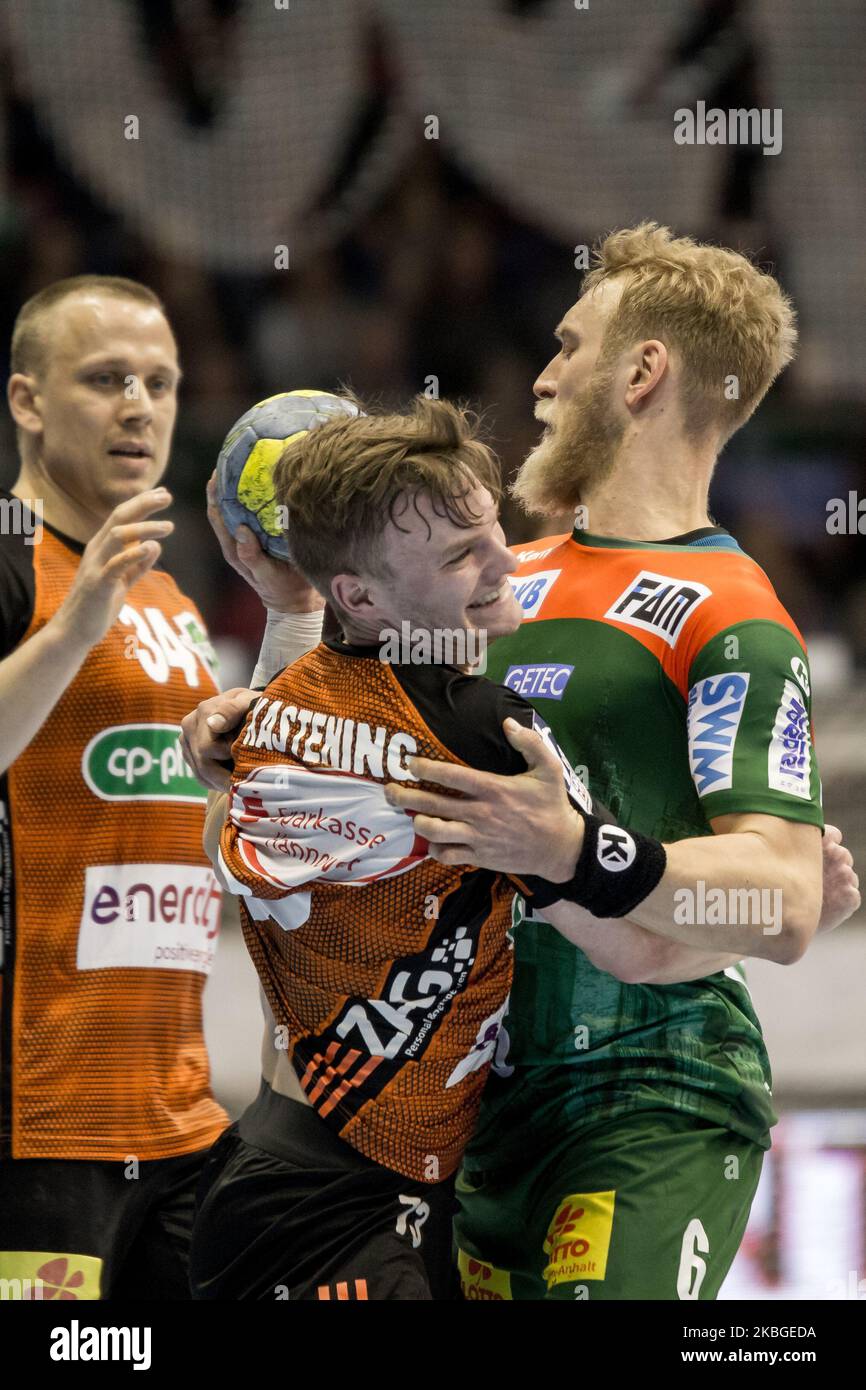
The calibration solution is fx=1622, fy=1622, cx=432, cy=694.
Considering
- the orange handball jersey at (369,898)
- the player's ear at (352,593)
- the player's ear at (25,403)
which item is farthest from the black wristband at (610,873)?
the player's ear at (25,403)

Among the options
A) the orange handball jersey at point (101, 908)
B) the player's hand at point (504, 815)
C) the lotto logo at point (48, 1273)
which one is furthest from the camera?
the orange handball jersey at point (101, 908)

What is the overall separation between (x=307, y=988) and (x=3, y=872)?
1.24 metres

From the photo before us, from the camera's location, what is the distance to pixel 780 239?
340 inches

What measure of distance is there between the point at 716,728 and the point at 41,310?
6.59ft

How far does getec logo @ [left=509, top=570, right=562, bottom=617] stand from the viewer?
2623mm

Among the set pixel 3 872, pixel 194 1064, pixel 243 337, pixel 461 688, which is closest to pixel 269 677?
pixel 461 688

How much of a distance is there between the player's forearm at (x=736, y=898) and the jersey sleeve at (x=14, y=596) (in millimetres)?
1561

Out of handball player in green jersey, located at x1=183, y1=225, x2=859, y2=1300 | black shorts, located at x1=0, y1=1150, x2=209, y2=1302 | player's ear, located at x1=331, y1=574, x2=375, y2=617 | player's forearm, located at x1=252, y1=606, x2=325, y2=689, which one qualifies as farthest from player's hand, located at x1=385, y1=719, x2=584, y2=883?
black shorts, located at x1=0, y1=1150, x2=209, y2=1302

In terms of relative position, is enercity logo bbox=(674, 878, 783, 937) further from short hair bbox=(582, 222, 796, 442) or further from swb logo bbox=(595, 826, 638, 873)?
short hair bbox=(582, 222, 796, 442)

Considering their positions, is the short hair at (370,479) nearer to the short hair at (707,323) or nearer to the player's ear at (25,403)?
the short hair at (707,323)

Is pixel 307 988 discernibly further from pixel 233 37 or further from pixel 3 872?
pixel 233 37

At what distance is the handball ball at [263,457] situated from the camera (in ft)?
8.02
